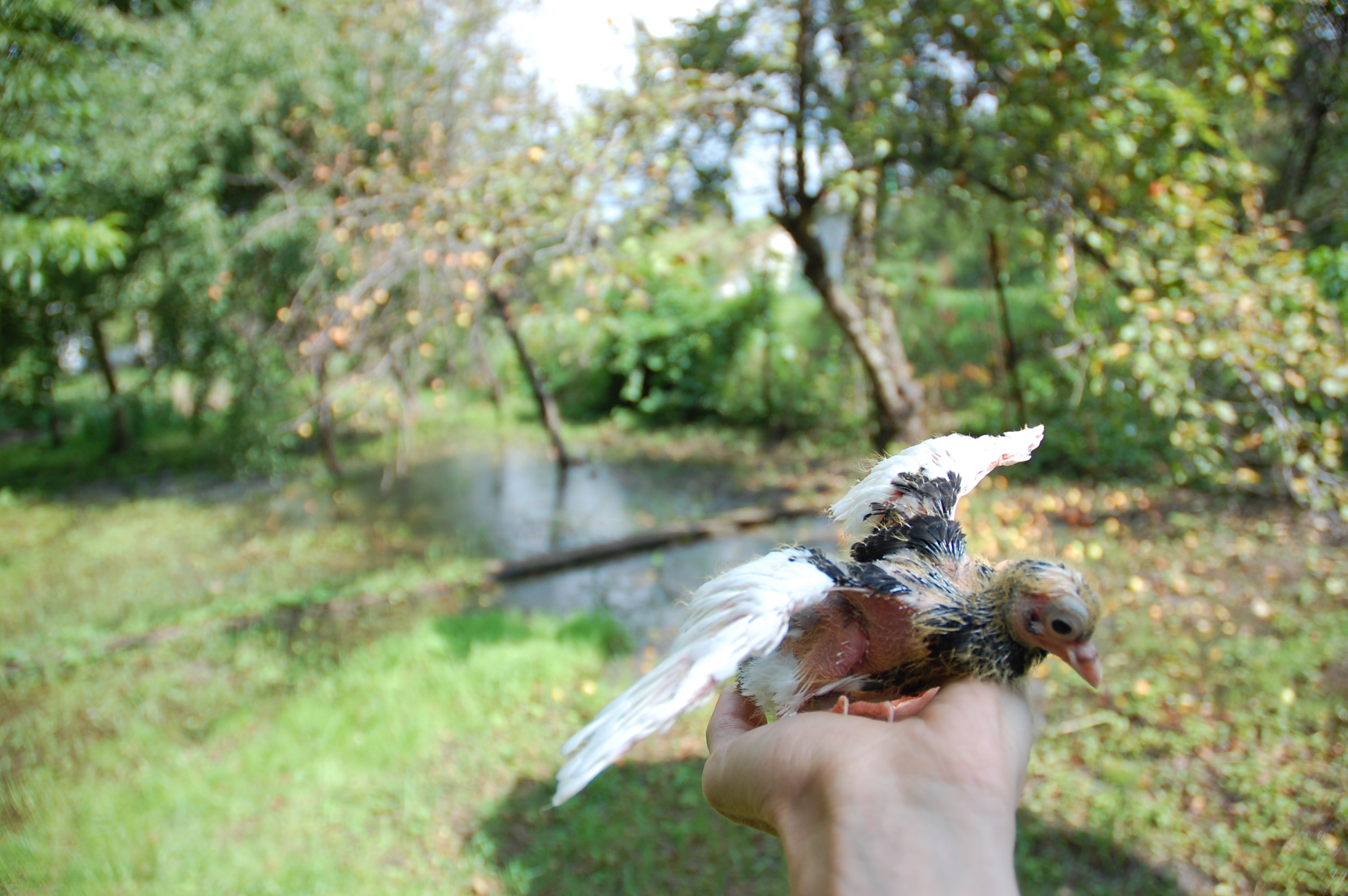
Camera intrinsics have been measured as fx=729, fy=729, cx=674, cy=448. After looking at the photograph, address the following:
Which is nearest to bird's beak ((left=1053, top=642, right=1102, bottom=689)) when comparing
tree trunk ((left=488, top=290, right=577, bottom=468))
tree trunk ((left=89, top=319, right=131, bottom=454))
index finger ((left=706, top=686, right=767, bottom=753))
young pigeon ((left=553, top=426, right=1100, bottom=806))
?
young pigeon ((left=553, top=426, right=1100, bottom=806))

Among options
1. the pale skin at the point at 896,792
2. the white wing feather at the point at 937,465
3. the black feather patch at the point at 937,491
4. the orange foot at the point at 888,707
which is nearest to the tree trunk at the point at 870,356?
the white wing feather at the point at 937,465

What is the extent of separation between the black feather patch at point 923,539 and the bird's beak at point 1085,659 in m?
Result: 0.33

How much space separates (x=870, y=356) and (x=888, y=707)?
16.1ft

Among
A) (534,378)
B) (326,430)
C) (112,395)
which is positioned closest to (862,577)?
(534,378)

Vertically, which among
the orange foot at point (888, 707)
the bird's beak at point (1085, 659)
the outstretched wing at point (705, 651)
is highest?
the outstretched wing at point (705, 651)

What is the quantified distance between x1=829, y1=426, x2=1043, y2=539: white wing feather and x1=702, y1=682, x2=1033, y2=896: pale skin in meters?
0.48

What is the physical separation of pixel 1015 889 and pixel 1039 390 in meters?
8.74

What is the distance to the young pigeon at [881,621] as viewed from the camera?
1109mm

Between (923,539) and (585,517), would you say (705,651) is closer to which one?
(923,539)

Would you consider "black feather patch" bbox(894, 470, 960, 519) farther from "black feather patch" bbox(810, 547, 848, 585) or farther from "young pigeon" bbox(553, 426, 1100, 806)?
"black feather patch" bbox(810, 547, 848, 585)

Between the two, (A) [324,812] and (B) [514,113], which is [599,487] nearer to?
(B) [514,113]

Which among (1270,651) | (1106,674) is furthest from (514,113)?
(1270,651)

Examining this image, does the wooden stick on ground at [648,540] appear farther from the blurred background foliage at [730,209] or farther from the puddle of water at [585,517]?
the blurred background foliage at [730,209]

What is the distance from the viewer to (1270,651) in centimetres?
402
